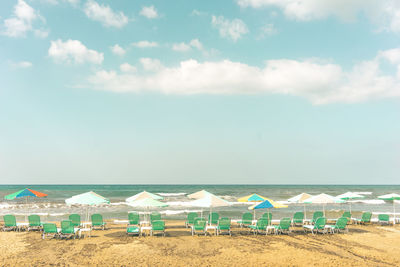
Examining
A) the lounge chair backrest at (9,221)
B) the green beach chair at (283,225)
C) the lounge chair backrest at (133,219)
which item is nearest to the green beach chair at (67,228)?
the lounge chair backrest at (133,219)

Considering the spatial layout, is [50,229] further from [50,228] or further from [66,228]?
[66,228]

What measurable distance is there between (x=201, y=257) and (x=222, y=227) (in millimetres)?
3395

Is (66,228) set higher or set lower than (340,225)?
higher

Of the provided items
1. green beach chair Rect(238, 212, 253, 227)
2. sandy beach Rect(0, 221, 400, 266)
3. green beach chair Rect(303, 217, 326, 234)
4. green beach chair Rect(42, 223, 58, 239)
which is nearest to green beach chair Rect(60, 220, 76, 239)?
green beach chair Rect(42, 223, 58, 239)

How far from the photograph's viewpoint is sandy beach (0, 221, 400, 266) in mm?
8906

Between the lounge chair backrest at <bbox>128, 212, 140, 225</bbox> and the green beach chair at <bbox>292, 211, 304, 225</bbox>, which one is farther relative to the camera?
the green beach chair at <bbox>292, 211, 304, 225</bbox>

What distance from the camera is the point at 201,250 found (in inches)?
403

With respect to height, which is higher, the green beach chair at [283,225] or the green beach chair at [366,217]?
the green beach chair at [283,225]

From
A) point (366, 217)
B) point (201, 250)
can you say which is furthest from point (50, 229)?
point (366, 217)

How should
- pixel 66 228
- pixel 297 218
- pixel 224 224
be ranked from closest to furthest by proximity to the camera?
pixel 66 228 < pixel 224 224 < pixel 297 218

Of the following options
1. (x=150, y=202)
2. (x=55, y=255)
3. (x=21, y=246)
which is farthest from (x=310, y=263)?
(x=21, y=246)

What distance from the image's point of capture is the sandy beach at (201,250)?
891 centimetres

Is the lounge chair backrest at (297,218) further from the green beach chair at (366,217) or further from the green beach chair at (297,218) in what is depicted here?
the green beach chair at (366,217)

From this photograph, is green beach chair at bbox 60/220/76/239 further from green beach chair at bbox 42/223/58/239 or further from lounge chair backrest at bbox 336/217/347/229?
lounge chair backrest at bbox 336/217/347/229
